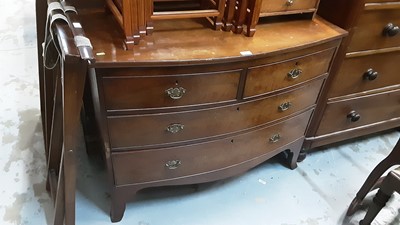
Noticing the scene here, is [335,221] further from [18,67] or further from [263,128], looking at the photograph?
[18,67]

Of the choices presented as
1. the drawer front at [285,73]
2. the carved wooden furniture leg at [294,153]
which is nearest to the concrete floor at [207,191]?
the carved wooden furniture leg at [294,153]

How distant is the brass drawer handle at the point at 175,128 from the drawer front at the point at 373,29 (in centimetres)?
81

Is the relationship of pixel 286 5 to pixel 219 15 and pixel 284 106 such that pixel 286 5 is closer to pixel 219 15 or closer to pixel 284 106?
pixel 219 15

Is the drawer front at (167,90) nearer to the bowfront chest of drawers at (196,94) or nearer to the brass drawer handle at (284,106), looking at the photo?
the bowfront chest of drawers at (196,94)

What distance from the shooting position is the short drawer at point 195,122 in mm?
1190

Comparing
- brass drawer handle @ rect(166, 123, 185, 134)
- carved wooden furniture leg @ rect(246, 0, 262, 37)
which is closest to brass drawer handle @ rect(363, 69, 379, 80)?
carved wooden furniture leg @ rect(246, 0, 262, 37)

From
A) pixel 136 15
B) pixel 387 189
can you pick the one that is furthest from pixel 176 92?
pixel 387 189

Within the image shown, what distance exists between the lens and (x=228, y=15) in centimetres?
125

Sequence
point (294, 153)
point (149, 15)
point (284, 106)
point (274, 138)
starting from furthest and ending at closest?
point (294, 153) → point (274, 138) → point (284, 106) → point (149, 15)

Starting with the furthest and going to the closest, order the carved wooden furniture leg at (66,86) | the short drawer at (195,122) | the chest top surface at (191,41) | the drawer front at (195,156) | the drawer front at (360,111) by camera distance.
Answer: the drawer front at (360,111)
the drawer front at (195,156)
the short drawer at (195,122)
the chest top surface at (191,41)
the carved wooden furniture leg at (66,86)

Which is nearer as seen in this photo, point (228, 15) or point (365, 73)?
point (228, 15)

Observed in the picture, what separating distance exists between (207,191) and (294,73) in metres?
0.68

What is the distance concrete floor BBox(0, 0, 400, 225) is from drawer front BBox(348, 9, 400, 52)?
660mm

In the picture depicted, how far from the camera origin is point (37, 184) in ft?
5.17
